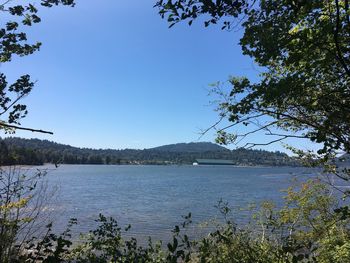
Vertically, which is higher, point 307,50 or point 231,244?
point 307,50

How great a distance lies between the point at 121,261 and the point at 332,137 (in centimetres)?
371

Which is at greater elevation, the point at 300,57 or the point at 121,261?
the point at 300,57

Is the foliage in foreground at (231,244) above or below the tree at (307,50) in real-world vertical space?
below

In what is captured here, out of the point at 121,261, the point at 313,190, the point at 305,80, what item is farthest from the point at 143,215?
the point at 305,80

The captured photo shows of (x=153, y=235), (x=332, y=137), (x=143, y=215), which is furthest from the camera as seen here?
(x=143, y=215)

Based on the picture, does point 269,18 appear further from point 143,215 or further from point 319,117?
point 143,215

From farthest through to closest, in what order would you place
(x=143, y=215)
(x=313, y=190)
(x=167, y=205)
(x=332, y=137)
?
(x=167, y=205)
(x=143, y=215)
(x=313, y=190)
(x=332, y=137)

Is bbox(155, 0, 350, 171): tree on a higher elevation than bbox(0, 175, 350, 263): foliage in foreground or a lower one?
higher

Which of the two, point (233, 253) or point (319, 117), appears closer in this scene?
point (233, 253)

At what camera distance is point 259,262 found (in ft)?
18.1

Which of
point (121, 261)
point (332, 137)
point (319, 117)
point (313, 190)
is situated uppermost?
point (319, 117)

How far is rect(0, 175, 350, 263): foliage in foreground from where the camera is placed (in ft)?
17.0

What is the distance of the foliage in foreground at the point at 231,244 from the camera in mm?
5176

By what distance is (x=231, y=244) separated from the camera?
20.6 ft
